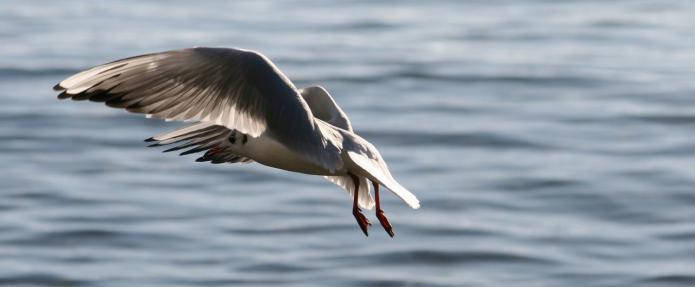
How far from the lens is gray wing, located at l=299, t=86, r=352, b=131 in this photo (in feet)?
22.6

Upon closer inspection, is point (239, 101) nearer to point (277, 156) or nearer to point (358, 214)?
point (277, 156)

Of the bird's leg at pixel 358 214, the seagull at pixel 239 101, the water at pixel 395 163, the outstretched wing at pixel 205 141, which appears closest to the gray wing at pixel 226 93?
the seagull at pixel 239 101

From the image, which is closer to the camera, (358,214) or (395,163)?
(358,214)

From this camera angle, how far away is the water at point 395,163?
12117 millimetres

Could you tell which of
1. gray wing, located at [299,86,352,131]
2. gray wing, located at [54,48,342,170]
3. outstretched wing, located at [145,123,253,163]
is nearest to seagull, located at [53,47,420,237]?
gray wing, located at [54,48,342,170]

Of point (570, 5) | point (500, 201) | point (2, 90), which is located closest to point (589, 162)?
point (500, 201)

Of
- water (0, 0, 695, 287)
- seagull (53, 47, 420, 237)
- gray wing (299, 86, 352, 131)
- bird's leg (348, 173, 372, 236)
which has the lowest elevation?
bird's leg (348, 173, 372, 236)

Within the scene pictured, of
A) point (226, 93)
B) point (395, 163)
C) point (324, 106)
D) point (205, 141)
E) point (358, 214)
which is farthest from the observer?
point (395, 163)

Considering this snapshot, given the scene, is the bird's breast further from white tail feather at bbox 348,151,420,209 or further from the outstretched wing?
the outstretched wing

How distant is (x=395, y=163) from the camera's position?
554 inches

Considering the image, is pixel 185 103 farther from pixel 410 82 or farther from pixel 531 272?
pixel 410 82

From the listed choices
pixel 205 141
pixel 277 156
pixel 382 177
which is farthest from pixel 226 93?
pixel 382 177

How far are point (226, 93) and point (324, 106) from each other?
0.79 meters

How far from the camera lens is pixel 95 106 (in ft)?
53.6
